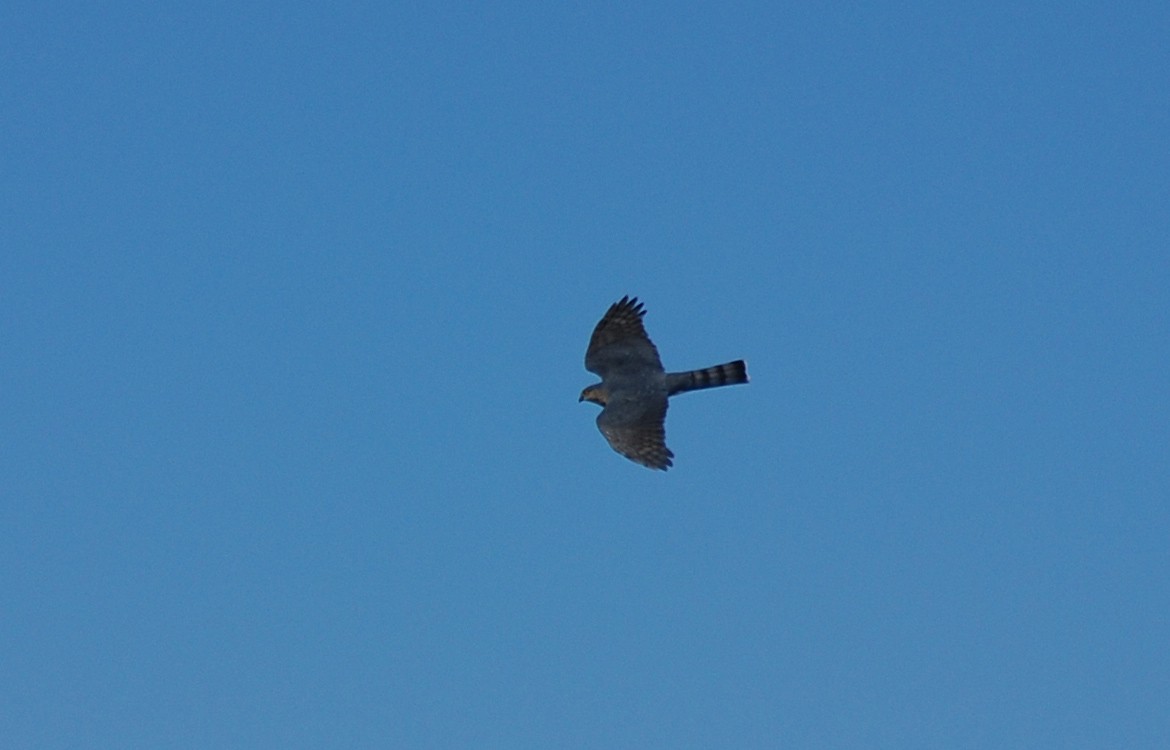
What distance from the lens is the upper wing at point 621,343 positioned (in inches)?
1384

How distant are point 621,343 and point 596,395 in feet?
4.68

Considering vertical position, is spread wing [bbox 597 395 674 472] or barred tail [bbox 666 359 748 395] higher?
barred tail [bbox 666 359 748 395]

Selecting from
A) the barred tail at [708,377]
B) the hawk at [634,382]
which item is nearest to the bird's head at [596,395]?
the hawk at [634,382]

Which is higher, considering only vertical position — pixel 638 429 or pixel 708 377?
pixel 708 377

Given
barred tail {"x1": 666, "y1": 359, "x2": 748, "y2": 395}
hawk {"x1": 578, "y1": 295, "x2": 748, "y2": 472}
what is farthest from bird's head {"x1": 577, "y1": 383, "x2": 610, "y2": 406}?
barred tail {"x1": 666, "y1": 359, "x2": 748, "y2": 395}

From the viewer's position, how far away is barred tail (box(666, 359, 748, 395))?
1341 inches

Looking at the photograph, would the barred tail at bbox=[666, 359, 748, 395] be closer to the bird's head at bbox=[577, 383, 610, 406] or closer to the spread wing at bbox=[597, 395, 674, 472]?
the spread wing at bbox=[597, 395, 674, 472]

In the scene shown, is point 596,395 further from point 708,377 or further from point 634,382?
point 708,377

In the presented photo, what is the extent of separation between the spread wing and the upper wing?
4.27 feet

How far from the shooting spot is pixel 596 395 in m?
34.9

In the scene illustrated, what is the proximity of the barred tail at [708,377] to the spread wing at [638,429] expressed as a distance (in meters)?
0.42

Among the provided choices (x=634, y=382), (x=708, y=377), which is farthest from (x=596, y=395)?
(x=708, y=377)

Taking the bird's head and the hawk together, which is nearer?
the hawk

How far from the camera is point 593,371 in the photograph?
35688mm
